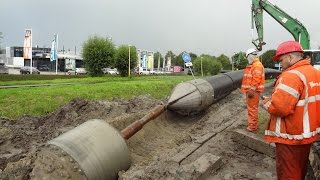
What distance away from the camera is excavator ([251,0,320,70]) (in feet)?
62.0

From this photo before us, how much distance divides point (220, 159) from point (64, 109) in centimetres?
708

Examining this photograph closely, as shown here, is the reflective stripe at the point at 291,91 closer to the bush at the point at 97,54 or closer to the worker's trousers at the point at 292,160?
the worker's trousers at the point at 292,160

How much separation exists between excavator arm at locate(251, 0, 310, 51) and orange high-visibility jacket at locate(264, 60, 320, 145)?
45.7ft

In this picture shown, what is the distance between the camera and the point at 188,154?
289 inches

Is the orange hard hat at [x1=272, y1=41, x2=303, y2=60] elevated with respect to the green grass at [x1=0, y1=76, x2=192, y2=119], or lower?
elevated

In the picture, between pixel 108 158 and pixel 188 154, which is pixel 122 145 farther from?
pixel 188 154

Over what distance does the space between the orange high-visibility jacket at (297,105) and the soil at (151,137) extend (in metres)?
1.63

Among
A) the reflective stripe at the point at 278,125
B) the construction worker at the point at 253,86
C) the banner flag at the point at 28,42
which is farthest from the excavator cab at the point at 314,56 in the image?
the banner flag at the point at 28,42

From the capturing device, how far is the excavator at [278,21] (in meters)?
18.9

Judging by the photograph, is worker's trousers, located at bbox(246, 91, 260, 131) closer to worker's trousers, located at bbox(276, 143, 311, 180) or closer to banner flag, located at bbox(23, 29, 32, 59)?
worker's trousers, located at bbox(276, 143, 311, 180)

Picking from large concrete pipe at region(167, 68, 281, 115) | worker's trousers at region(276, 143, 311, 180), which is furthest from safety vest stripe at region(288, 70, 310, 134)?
large concrete pipe at region(167, 68, 281, 115)

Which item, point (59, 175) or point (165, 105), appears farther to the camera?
point (165, 105)

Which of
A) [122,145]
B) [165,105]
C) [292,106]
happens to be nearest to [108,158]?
[122,145]

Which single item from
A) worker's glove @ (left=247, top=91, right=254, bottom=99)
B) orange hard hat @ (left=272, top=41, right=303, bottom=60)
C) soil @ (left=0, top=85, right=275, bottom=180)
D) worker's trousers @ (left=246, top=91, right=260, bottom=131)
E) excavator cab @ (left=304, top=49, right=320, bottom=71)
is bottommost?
soil @ (left=0, top=85, right=275, bottom=180)
